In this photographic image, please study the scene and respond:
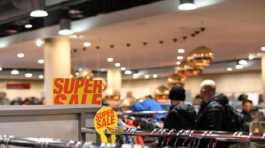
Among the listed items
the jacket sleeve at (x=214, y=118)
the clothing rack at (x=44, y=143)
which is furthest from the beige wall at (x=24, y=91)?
the clothing rack at (x=44, y=143)

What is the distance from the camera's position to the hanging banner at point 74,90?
5.17 m

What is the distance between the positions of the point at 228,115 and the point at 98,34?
8.36 meters

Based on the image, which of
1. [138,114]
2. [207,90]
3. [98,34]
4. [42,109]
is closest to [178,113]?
[207,90]

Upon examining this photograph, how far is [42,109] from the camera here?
4703 millimetres

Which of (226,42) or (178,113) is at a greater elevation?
(226,42)

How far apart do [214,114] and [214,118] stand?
0.04 m

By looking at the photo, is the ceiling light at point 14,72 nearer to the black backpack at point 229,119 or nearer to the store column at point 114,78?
the store column at point 114,78

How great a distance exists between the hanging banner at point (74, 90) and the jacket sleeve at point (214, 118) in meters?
1.23

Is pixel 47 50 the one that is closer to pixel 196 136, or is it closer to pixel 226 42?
pixel 226 42

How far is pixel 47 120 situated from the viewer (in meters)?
4.76

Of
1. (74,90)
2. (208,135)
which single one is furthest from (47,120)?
(208,135)

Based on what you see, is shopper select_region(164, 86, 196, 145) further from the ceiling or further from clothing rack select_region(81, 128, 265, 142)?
the ceiling

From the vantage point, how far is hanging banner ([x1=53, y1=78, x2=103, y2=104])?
5.17m

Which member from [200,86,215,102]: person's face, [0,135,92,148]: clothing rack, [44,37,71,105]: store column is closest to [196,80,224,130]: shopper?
[200,86,215,102]: person's face
